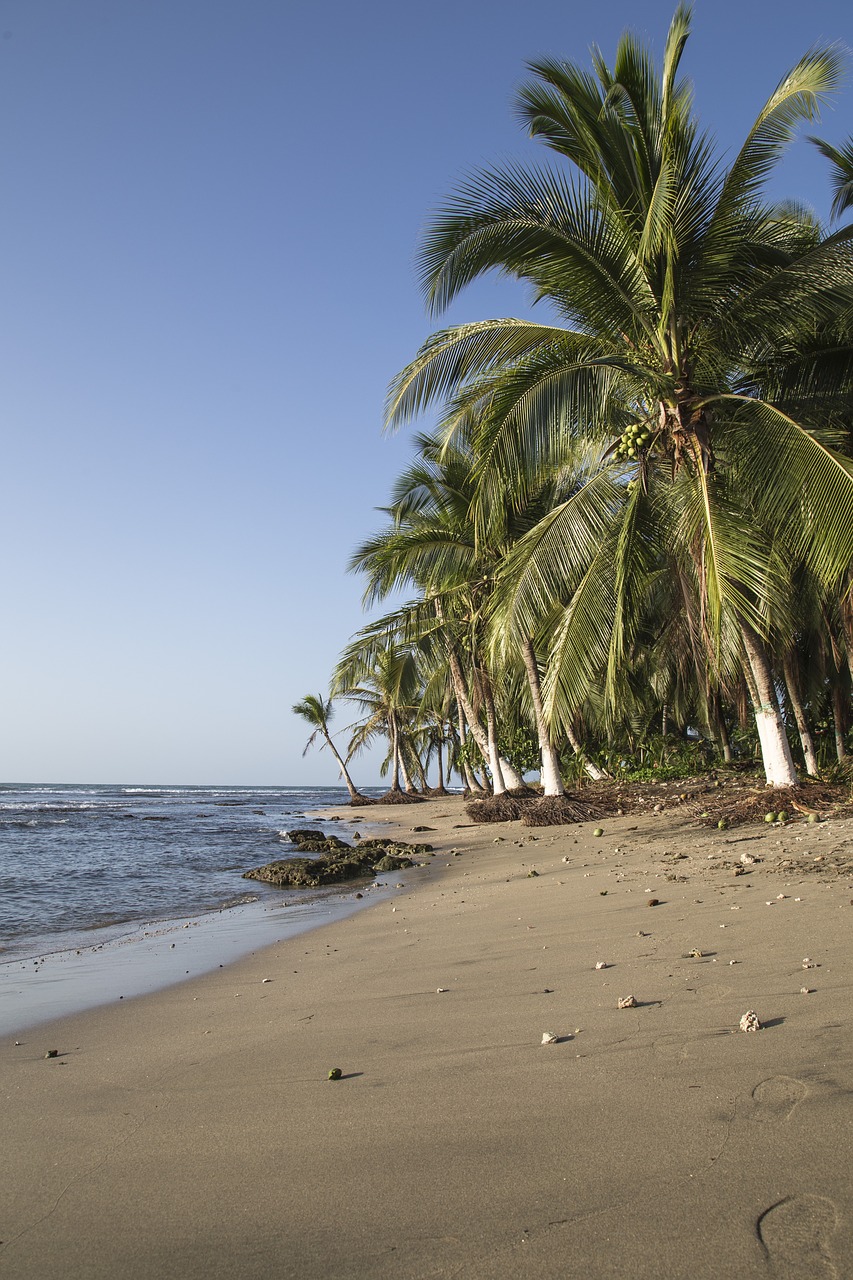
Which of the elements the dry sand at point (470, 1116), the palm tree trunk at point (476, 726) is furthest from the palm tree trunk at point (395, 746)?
the dry sand at point (470, 1116)

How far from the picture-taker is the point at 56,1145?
283 centimetres

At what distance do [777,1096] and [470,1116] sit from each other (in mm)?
967

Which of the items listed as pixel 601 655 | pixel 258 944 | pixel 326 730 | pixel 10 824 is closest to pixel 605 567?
pixel 601 655

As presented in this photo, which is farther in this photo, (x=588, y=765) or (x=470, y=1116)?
(x=588, y=765)

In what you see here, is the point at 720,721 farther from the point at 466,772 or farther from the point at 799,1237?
the point at 799,1237

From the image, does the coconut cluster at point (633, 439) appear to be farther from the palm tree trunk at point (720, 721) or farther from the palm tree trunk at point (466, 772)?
the palm tree trunk at point (466, 772)

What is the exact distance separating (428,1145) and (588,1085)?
0.63 meters

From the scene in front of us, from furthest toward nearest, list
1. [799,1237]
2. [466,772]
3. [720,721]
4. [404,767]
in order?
1. [404,767]
2. [466,772]
3. [720,721]
4. [799,1237]

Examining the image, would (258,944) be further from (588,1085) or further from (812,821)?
(812,821)

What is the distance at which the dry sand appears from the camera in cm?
199

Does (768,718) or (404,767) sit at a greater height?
(768,718)

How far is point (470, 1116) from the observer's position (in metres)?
2.70

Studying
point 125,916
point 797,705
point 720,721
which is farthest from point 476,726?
point 125,916

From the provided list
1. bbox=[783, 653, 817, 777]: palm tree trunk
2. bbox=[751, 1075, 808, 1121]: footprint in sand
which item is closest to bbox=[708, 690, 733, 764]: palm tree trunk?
bbox=[783, 653, 817, 777]: palm tree trunk
